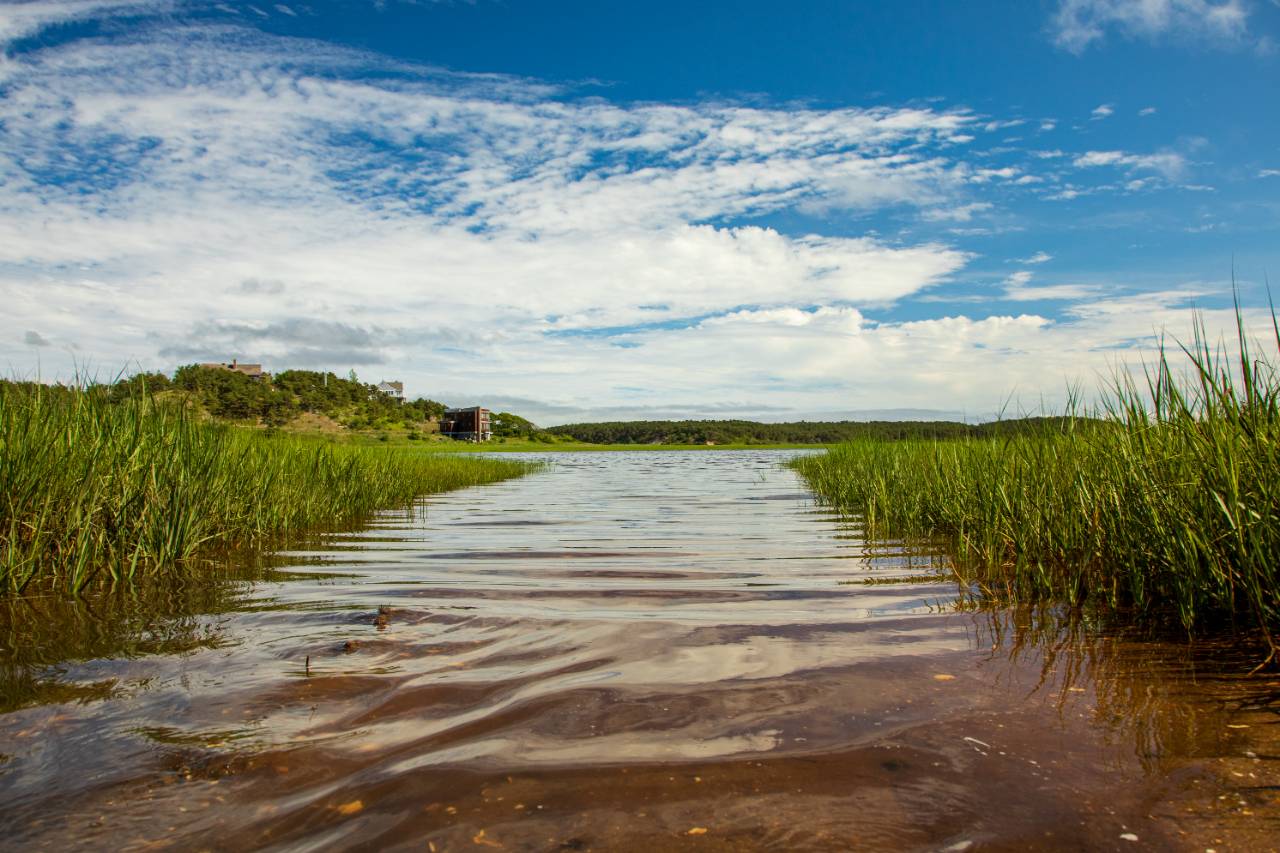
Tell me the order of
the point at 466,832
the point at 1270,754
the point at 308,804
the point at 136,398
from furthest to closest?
1. the point at 136,398
2. the point at 1270,754
3. the point at 308,804
4. the point at 466,832

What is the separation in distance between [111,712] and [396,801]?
1707 mm

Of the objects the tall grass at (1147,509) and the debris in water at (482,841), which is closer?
the debris in water at (482,841)

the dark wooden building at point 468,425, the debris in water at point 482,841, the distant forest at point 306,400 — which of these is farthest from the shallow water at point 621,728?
the dark wooden building at point 468,425

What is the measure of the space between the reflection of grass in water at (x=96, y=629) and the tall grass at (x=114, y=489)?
0.33 meters

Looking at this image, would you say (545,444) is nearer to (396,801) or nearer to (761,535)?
(761,535)

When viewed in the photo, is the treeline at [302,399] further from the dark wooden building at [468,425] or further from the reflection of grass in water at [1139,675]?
the reflection of grass in water at [1139,675]

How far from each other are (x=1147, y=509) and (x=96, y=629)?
6.63 meters

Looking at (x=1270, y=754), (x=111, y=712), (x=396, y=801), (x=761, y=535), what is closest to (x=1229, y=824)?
(x=1270, y=754)

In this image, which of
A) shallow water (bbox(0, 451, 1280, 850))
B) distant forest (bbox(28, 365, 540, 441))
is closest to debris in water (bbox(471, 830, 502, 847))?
shallow water (bbox(0, 451, 1280, 850))

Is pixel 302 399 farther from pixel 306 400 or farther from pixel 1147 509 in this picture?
pixel 1147 509

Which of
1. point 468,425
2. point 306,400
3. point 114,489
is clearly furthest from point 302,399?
point 114,489

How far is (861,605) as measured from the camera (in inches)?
210

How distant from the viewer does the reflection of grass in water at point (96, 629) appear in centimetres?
351

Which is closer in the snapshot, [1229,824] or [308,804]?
[1229,824]
